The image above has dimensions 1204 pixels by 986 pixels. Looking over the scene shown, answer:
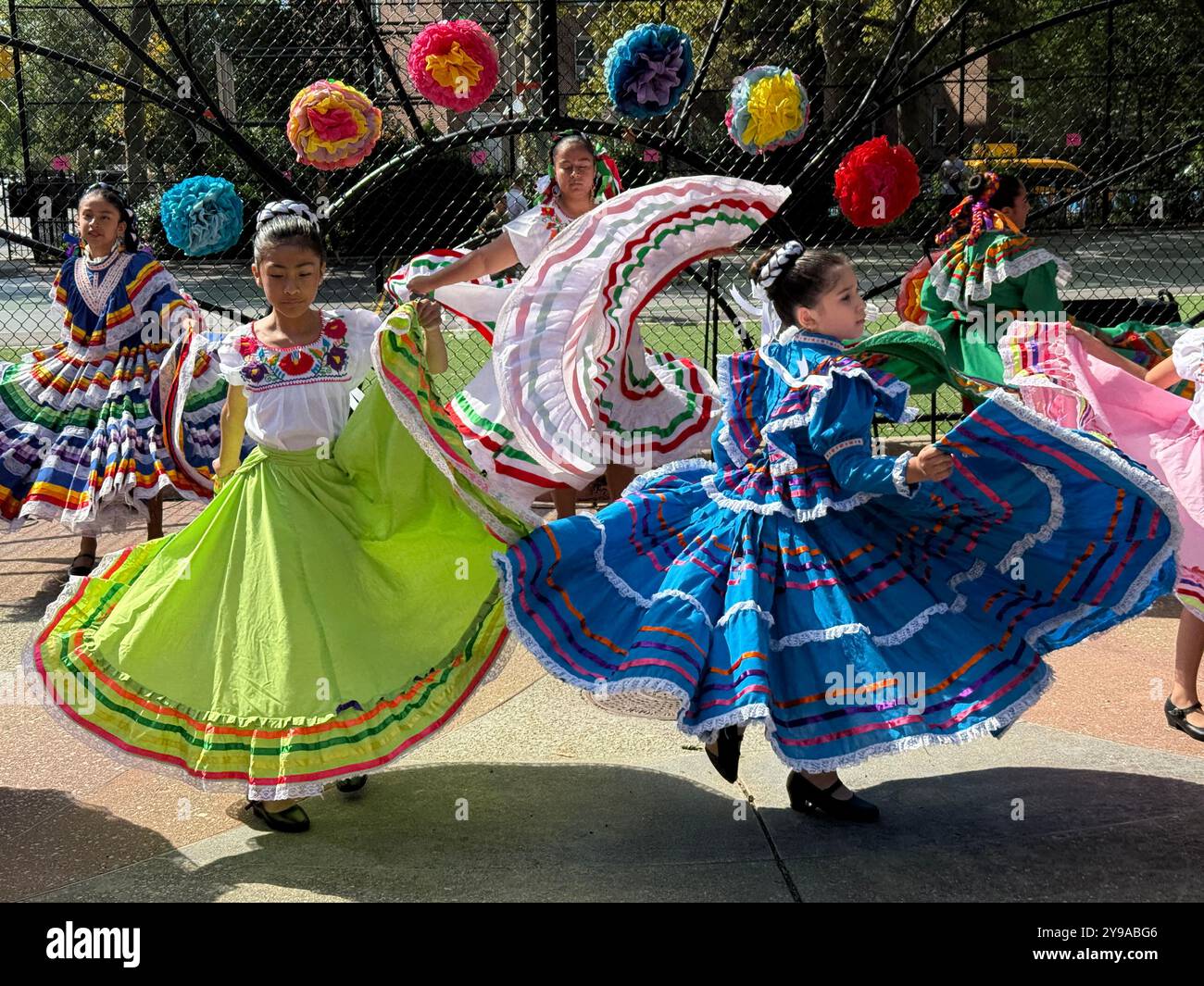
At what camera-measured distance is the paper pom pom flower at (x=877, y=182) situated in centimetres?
665

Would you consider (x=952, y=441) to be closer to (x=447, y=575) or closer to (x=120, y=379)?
(x=447, y=575)

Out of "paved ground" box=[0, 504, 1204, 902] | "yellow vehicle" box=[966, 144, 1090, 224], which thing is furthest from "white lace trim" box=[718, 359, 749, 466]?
"yellow vehicle" box=[966, 144, 1090, 224]

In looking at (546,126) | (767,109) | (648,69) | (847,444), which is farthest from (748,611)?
(546,126)

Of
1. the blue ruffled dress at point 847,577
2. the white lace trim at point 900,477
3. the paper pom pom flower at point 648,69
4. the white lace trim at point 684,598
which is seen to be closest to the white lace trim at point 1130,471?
the blue ruffled dress at point 847,577

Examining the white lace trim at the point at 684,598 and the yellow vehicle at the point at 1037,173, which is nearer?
the white lace trim at the point at 684,598

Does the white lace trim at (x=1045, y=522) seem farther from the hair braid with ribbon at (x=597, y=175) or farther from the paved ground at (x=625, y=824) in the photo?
the hair braid with ribbon at (x=597, y=175)

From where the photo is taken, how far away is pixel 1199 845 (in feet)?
11.9

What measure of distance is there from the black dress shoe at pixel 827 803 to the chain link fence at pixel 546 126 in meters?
3.11

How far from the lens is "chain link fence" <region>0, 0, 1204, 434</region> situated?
23.8 feet

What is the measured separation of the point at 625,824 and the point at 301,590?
1.07m

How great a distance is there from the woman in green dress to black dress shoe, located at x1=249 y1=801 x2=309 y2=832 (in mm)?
3596

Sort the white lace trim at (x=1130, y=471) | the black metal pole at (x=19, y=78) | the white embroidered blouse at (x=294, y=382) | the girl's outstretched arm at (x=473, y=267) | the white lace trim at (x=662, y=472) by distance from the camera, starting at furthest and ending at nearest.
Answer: the black metal pole at (x=19, y=78) < the girl's outstretched arm at (x=473, y=267) < the white embroidered blouse at (x=294, y=382) < the white lace trim at (x=662, y=472) < the white lace trim at (x=1130, y=471)
